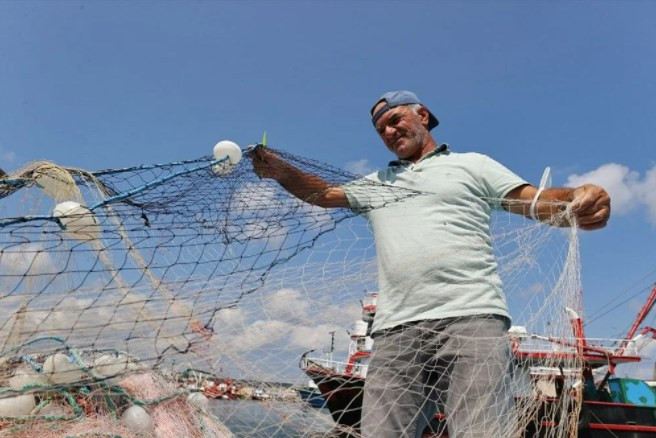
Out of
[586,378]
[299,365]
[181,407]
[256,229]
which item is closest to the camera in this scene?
[256,229]

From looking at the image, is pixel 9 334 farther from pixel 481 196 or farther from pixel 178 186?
pixel 481 196

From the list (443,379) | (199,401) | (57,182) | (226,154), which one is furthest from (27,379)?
(443,379)

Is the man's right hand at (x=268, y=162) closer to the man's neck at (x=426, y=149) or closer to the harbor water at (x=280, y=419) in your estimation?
the man's neck at (x=426, y=149)

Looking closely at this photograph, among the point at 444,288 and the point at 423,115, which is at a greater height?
the point at 423,115

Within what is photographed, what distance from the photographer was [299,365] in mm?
2512

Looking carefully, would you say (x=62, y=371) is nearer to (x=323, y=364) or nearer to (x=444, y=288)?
(x=444, y=288)

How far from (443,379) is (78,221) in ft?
5.20

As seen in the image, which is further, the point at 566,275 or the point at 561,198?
the point at 566,275

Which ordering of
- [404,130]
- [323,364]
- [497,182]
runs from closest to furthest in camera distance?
[497,182] < [404,130] < [323,364]

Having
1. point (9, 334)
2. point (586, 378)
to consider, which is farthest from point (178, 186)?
point (586, 378)

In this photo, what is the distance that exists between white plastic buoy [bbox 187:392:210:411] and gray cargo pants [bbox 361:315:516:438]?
1.13 m

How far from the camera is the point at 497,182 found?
2.27 m

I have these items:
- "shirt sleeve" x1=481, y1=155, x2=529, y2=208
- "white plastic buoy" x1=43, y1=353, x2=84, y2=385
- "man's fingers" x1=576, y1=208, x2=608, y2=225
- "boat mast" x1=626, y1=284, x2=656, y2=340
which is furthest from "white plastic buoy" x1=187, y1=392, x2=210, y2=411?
"boat mast" x1=626, y1=284, x2=656, y2=340

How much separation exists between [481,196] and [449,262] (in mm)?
418
